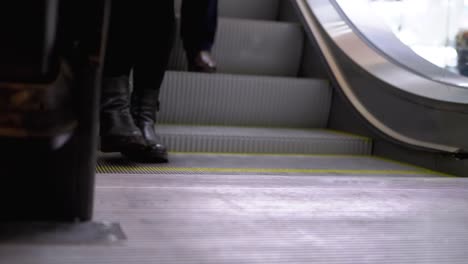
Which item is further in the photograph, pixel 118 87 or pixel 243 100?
pixel 243 100

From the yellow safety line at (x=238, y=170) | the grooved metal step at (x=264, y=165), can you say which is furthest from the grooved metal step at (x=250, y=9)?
the yellow safety line at (x=238, y=170)

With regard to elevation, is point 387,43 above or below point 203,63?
above

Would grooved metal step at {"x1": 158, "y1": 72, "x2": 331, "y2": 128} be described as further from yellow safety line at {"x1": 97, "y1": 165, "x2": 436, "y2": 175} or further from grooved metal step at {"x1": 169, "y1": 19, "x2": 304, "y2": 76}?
yellow safety line at {"x1": 97, "y1": 165, "x2": 436, "y2": 175}

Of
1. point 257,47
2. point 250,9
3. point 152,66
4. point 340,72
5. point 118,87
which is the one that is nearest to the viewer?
point 118,87

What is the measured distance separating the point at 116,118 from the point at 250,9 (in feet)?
8.49

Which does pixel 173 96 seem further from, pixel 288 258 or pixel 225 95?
pixel 288 258

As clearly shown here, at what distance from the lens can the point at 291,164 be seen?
271 centimetres

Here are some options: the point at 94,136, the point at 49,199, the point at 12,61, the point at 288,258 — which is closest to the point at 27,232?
the point at 49,199

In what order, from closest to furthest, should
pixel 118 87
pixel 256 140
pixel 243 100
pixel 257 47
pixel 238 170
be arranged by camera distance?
pixel 118 87 < pixel 238 170 < pixel 256 140 < pixel 243 100 < pixel 257 47

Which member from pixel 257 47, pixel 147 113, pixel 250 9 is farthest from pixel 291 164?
pixel 250 9

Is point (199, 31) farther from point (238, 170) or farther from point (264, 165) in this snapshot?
Result: point (238, 170)

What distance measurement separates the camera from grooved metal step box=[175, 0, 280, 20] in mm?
4484

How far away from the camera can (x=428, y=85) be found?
2850 millimetres

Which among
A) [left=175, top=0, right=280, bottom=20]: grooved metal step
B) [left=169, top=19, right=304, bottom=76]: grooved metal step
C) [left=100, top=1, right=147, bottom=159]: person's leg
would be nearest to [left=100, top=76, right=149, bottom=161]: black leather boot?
[left=100, top=1, right=147, bottom=159]: person's leg
